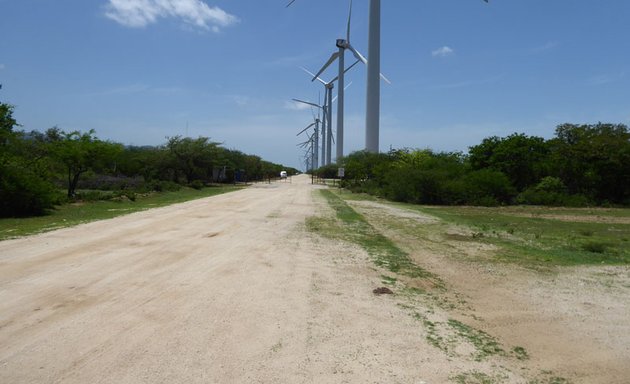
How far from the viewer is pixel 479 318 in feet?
23.5

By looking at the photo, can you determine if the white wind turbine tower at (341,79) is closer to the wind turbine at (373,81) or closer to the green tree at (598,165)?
the wind turbine at (373,81)

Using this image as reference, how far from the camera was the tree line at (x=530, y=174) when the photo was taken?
36.0 m

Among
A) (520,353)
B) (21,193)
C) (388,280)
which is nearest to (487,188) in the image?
(21,193)

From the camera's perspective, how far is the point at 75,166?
30906mm

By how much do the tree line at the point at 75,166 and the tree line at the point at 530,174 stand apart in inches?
783

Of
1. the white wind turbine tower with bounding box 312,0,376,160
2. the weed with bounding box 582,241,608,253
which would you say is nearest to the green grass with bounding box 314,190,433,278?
the weed with bounding box 582,241,608,253

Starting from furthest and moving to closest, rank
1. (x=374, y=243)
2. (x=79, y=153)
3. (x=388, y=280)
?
(x=79, y=153) → (x=374, y=243) → (x=388, y=280)

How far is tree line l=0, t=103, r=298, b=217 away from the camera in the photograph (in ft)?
68.6

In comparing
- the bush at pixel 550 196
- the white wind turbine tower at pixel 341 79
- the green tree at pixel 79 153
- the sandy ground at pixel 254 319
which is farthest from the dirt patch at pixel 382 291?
the white wind turbine tower at pixel 341 79

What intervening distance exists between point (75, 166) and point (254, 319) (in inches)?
1103

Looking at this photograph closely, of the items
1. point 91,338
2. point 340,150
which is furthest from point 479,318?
point 340,150

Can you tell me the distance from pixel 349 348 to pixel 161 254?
694 cm

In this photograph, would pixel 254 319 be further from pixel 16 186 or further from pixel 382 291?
pixel 16 186

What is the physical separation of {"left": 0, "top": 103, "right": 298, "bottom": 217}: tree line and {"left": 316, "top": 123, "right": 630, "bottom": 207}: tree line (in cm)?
1989
